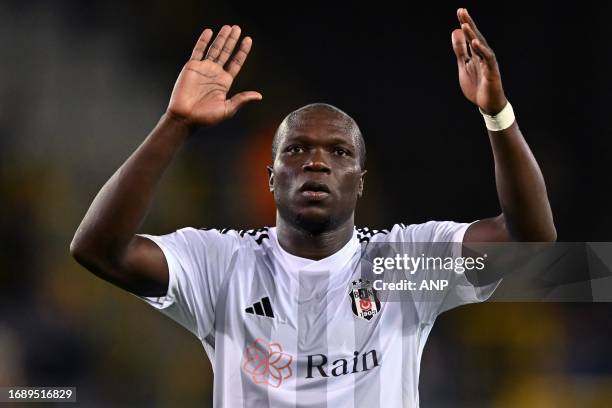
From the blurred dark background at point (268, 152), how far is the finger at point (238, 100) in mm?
2869

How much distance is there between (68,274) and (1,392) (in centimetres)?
91

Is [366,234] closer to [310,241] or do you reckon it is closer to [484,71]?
[310,241]

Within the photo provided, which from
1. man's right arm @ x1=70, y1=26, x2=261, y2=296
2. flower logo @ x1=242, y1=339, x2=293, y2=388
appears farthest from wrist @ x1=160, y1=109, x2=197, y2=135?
flower logo @ x1=242, y1=339, x2=293, y2=388

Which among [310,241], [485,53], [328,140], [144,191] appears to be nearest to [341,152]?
[328,140]

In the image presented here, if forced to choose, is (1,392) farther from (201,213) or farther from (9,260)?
(201,213)

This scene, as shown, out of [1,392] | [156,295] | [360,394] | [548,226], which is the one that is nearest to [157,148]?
[156,295]

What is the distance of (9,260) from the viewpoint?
5.22 meters

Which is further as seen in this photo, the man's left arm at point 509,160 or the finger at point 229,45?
the finger at point 229,45

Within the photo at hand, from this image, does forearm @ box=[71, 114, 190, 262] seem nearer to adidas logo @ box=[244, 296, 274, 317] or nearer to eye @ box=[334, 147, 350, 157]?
adidas logo @ box=[244, 296, 274, 317]

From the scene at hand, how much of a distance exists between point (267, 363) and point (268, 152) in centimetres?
322

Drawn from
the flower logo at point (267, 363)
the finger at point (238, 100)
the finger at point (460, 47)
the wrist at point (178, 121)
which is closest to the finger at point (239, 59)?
the finger at point (238, 100)

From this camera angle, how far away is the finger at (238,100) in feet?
8.19

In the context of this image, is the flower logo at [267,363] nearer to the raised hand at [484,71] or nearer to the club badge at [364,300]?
the club badge at [364,300]

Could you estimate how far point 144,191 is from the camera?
7.62 ft
